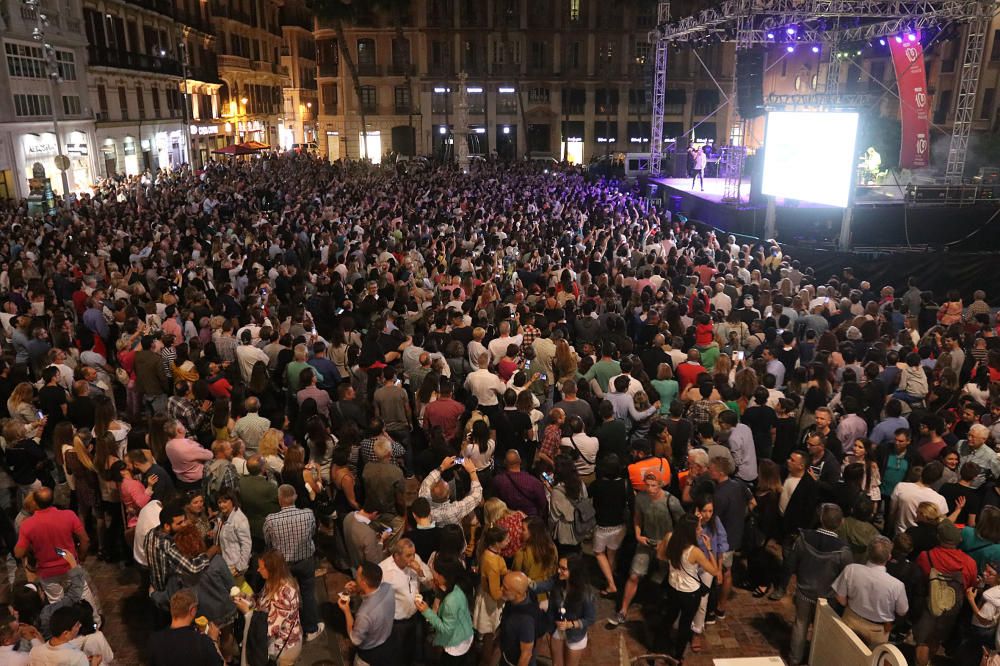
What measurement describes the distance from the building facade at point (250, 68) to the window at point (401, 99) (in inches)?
467

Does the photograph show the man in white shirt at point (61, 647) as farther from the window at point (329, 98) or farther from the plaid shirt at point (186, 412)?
the window at point (329, 98)

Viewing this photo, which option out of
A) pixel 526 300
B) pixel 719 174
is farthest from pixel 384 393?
pixel 719 174

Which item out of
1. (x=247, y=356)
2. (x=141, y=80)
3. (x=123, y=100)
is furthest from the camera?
(x=141, y=80)

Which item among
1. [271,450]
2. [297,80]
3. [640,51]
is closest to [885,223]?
[271,450]

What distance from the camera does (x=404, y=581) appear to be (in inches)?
193

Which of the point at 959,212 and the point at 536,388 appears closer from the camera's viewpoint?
the point at 536,388

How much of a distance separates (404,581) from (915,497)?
13.4 feet

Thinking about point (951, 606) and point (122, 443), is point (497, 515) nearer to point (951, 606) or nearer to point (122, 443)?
point (951, 606)

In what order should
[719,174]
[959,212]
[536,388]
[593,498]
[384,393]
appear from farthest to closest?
1. [719,174]
2. [959,212]
3. [536,388]
4. [384,393]
5. [593,498]

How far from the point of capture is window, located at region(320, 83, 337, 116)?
55619 mm

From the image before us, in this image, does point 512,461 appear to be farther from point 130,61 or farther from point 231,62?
point 231,62

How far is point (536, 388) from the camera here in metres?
8.01

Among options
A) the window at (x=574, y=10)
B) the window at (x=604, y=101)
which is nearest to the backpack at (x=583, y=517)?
the window at (x=604, y=101)

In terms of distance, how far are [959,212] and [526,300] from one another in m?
14.5
